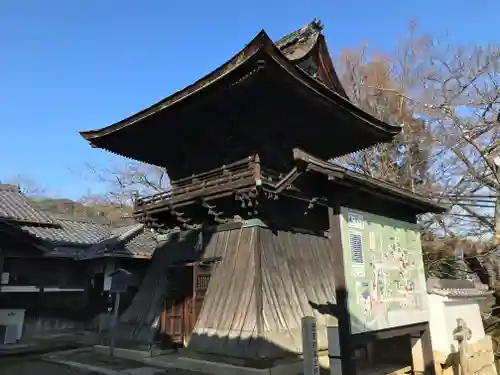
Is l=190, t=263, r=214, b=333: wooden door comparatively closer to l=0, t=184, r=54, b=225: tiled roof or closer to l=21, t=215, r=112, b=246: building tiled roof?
l=0, t=184, r=54, b=225: tiled roof

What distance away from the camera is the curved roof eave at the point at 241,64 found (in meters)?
8.23

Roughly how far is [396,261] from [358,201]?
1.53 metres

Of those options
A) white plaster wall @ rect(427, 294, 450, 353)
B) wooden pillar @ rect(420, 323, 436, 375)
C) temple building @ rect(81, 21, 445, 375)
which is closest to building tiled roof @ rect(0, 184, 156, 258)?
temple building @ rect(81, 21, 445, 375)

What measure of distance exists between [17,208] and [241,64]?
11035 mm

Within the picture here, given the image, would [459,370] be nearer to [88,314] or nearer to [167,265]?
[167,265]

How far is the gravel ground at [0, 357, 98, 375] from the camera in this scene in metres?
9.04

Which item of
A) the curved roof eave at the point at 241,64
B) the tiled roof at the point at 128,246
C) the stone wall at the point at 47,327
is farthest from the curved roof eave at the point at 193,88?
the stone wall at the point at 47,327

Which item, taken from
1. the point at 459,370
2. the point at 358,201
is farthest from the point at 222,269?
the point at 459,370

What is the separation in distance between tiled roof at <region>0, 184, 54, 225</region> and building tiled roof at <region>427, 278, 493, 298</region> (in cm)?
1150

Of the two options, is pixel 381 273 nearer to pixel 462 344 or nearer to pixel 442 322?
pixel 442 322

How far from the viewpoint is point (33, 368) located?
31.7 feet

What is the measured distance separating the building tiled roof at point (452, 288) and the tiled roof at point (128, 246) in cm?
1088

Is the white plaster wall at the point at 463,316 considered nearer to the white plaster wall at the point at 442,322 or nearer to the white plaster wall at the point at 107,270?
the white plaster wall at the point at 442,322

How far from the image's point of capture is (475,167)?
57.3 feet
